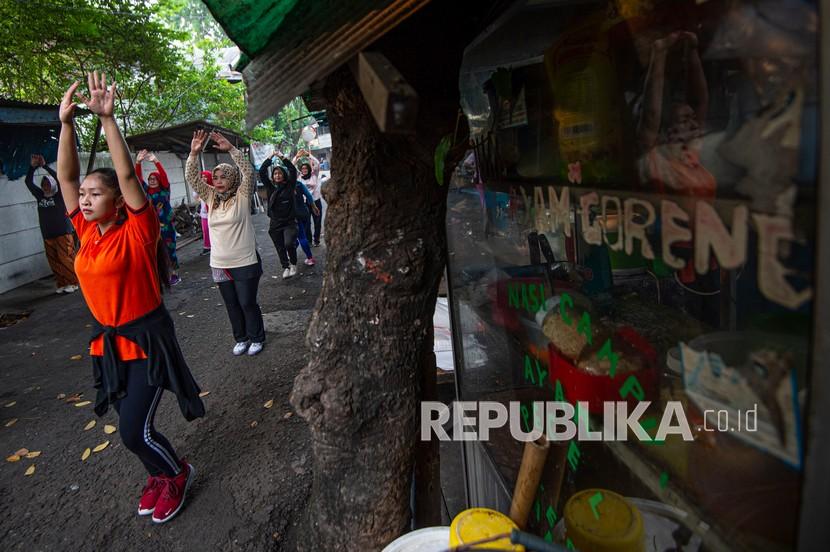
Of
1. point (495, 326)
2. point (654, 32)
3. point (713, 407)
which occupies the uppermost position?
point (654, 32)

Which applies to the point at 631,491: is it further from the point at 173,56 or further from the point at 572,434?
the point at 173,56

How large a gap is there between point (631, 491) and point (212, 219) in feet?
14.3

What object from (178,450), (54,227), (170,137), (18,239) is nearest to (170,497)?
(178,450)

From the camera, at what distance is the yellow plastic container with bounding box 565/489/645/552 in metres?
1.54

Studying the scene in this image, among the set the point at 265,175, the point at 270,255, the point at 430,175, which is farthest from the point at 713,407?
the point at 270,255

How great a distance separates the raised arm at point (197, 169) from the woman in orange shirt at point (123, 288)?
1449 mm

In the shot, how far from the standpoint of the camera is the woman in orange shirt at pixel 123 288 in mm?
2729

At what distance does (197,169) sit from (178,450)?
2.52 m

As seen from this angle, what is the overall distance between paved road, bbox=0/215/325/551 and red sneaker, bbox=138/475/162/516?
6 centimetres

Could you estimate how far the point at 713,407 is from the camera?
1238 millimetres

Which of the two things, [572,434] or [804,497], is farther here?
[572,434]

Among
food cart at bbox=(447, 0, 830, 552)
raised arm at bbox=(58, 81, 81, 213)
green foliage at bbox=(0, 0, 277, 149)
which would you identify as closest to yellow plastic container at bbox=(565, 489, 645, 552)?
food cart at bbox=(447, 0, 830, 552)

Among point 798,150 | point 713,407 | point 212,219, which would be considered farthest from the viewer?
point 212,219

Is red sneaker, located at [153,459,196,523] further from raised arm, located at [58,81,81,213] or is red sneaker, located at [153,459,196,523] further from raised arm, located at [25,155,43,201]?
raised arm, located at [25,155,43,201]
